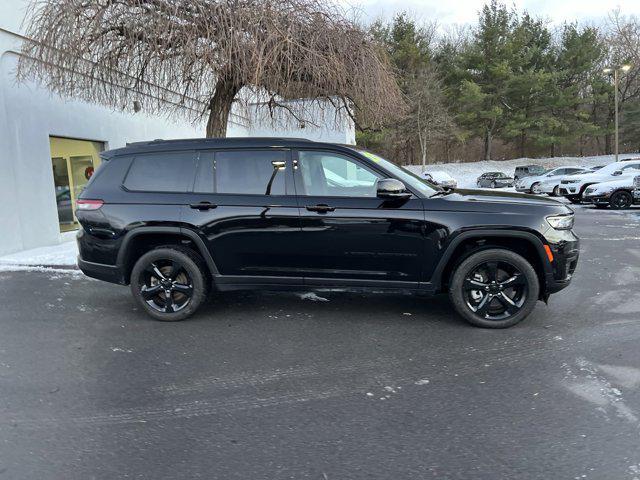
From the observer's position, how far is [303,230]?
496 centimetres

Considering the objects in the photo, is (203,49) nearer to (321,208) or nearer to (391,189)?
(321,208)

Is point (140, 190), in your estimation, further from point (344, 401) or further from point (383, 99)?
point (383, 99)

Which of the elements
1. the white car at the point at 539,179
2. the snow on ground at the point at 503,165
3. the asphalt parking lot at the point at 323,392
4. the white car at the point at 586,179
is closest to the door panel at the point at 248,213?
the asphalt parking lot at the point at 323,392

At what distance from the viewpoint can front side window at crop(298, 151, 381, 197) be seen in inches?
195

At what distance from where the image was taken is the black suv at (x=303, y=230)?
4.75m

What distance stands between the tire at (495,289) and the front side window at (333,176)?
3.91 ft

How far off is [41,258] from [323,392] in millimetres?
7598

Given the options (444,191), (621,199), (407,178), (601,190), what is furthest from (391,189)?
(621,199)

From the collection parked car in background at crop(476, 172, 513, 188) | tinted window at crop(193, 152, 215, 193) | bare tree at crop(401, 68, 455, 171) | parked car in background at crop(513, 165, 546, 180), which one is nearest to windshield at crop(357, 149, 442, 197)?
tinted window at crop(193, 152, 215, 193)

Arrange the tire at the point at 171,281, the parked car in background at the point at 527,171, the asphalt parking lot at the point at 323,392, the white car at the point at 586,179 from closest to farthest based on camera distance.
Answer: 1. the asphalt parking lot at the point at 323,392
2. the tire at the point at 171,281
3. the white car at the point at 586,179
4. the parked car in background at the point at 527,171

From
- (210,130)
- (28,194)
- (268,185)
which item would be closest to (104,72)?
(210,130)

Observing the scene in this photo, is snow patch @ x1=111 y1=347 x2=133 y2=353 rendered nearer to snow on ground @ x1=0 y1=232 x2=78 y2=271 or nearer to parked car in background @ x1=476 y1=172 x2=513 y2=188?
snow on ground @ x1=0 y1=232 x2=78 y2=271

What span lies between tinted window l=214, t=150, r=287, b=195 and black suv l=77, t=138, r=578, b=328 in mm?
11

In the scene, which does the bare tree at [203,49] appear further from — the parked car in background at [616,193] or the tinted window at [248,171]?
the parked car in background at [616,193]
